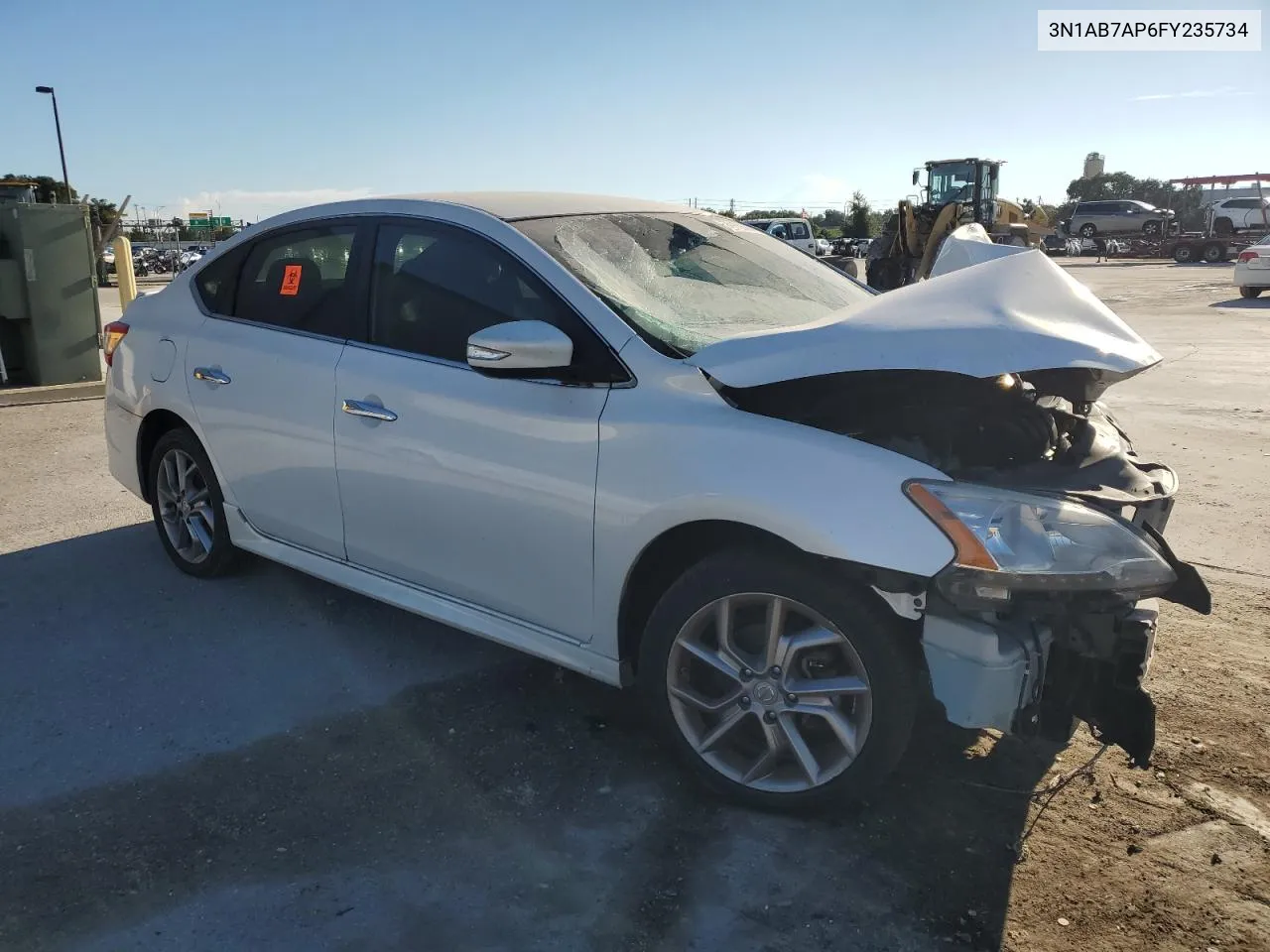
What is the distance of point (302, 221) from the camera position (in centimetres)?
414

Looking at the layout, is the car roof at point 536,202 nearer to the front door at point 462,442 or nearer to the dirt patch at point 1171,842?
the front door at point 462,442

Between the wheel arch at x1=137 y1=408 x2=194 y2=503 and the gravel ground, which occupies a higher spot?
the wheel arch at x1=137 y1=408 x2=194 y2=503

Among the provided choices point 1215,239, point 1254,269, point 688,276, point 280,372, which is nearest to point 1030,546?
point 688,276

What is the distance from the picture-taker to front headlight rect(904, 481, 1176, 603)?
248 centimetres

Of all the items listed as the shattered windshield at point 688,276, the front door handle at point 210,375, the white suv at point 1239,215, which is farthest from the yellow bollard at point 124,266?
the white suv at point 1239,215

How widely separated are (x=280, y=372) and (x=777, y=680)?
233 cm

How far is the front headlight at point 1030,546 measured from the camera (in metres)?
2.48

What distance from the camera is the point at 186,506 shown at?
4684mm

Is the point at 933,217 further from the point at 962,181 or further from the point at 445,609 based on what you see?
the point at 445,609

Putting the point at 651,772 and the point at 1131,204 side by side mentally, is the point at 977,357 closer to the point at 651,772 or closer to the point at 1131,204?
the point at 651,772

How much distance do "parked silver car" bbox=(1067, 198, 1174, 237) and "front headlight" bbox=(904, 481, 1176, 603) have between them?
151 feet

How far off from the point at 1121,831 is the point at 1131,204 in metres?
47.1

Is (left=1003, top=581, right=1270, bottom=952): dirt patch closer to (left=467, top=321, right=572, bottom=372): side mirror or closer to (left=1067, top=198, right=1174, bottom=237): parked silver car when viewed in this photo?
(left=467, top=321, right=572, bottom=372): side mirror

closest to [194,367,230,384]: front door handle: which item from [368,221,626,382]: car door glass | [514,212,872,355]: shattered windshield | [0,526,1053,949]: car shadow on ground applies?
[368,221,626,382]: car door glass
